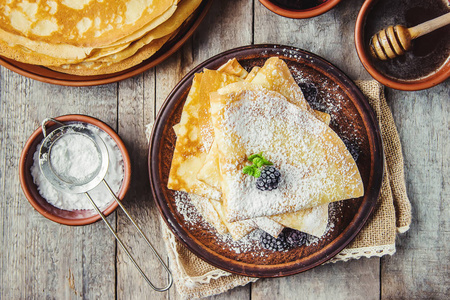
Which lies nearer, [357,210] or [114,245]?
[357,210]

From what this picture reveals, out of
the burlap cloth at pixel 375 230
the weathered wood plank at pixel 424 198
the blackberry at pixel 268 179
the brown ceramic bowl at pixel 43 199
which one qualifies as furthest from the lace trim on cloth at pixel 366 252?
the brown ceramic bowl at pixel 43 199

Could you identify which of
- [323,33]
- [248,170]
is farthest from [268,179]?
[323,33]

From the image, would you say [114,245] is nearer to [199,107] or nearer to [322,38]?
[199,107]

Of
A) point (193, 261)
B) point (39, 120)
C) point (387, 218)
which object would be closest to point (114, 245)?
point (193, 261)

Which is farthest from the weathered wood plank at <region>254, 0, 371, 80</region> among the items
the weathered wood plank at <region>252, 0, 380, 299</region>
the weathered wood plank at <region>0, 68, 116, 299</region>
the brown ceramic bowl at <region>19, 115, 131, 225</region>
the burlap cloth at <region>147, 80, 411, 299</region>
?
the weathered wood plank at <region>0, 68, 116, 299</region>

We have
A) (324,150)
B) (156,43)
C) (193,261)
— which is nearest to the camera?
(324,150)

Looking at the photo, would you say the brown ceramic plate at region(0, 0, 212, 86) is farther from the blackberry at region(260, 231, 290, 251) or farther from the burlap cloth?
the blackberry at region(260, 231, 290, 251)
